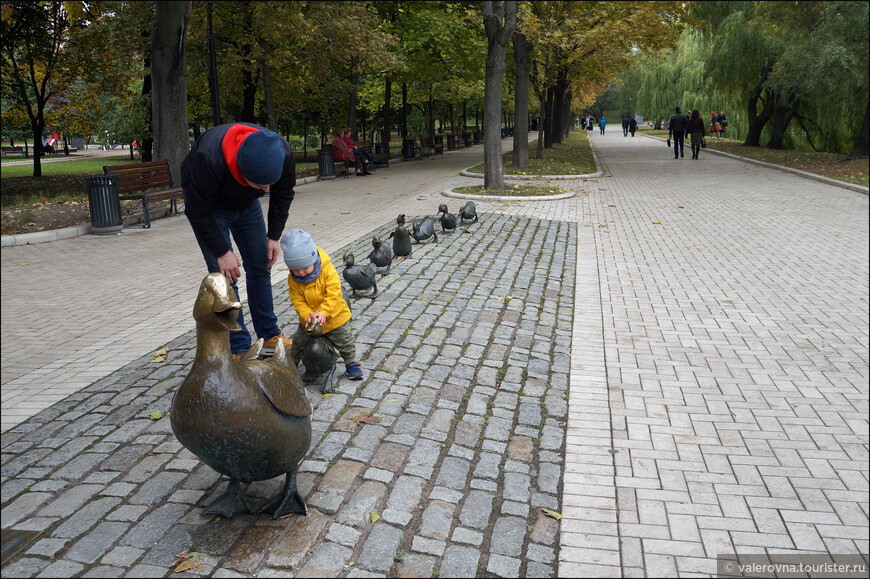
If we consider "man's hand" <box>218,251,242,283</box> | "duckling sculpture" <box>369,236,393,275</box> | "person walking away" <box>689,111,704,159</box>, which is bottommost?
"duckling sculpture" <box>369,236,393,275</box>

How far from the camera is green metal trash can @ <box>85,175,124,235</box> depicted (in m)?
12.1

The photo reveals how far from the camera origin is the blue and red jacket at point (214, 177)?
4.12 meters

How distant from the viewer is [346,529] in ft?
10.9

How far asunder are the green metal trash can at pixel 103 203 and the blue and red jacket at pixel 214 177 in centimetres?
909

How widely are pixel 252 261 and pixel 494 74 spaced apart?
12499 mm

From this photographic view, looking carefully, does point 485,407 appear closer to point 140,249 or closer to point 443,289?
point 443,289

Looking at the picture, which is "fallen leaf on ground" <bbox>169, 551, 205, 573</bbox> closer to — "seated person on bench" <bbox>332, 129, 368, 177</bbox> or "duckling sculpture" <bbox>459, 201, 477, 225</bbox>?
"duckling sculpture" <bbox>459, 201, 477, 225</bbox>

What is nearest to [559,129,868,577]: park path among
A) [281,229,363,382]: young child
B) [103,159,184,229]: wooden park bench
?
[281,229,363,382]: young child

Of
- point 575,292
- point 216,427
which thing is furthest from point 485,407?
point 575,292

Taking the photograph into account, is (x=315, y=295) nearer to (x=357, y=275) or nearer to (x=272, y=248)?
(x=272, y=248)

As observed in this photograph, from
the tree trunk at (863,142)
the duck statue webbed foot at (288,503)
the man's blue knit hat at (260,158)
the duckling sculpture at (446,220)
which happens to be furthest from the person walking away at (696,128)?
the duck statue webbed foot at (288,503)

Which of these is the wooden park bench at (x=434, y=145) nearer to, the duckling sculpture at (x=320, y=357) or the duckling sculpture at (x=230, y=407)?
the duckling sculpture at (x=320, y=357)

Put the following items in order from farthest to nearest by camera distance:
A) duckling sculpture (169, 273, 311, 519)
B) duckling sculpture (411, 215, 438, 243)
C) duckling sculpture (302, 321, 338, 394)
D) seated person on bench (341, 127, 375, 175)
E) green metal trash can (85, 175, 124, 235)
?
seated person on bench (341, 127, 375, 175) < green metal trash can (85, 175, 124, 235) < duckling sculpture (411, 215, 438, 243) < duckling sculpture (302, 321, 338, 394) < duckling sculpture (169, 273, 311, 519)

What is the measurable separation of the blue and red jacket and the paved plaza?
39.6 inches
